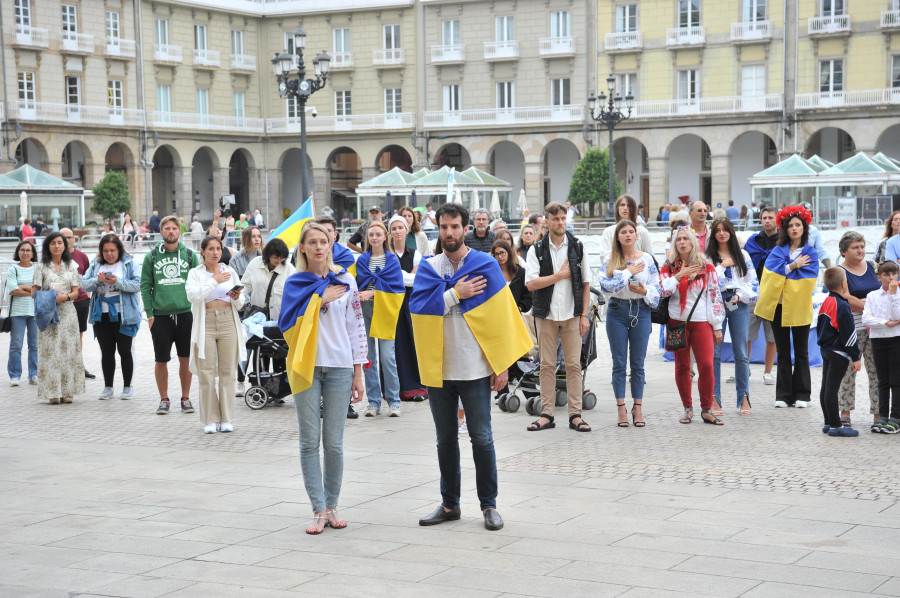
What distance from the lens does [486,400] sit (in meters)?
6.73

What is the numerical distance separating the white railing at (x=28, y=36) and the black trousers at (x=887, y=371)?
4227 cm

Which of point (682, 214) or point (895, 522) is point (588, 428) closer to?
point (895, 522)

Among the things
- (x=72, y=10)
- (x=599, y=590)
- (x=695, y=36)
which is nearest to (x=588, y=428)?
(x=599, y=590)

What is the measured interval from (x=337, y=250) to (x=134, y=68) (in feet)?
139

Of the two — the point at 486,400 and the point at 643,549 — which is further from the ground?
the point at 486,400

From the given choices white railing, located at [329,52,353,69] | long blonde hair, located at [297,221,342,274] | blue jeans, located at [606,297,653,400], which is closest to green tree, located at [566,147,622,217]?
white railing, located at [329,52,353,69]

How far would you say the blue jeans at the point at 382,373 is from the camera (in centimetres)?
1112

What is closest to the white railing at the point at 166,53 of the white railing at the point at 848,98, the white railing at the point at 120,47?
the white railing at the point at 120,47

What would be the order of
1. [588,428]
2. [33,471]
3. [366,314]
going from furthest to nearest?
[366,314]
[588,428]
[33,471]

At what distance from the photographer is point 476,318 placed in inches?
262

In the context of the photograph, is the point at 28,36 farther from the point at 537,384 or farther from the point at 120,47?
the point at 537,384

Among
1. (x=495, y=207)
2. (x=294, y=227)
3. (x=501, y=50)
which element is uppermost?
(x=501, y=50)

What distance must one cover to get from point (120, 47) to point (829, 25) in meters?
29.2

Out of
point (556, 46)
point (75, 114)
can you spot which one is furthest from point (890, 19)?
point (75, 114)
